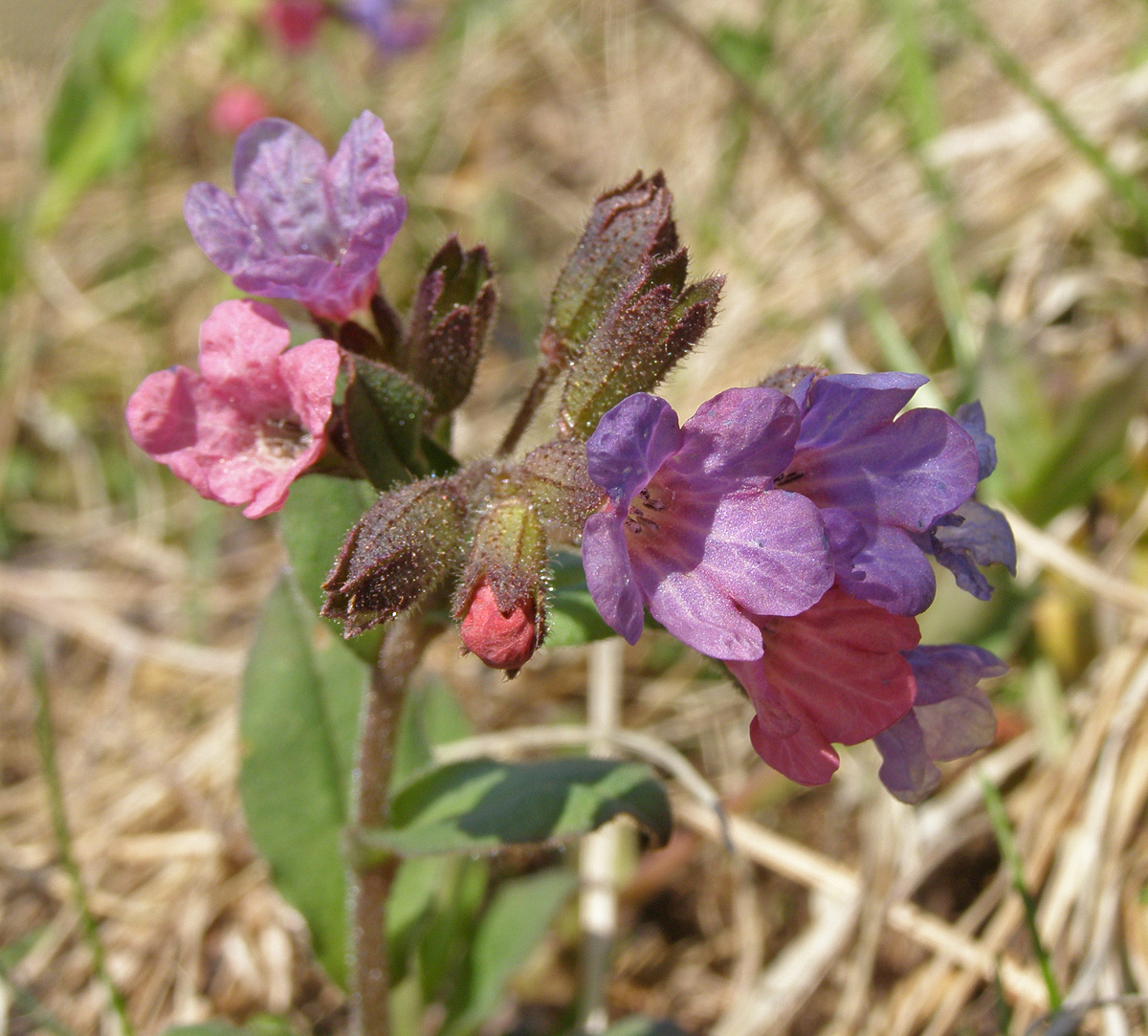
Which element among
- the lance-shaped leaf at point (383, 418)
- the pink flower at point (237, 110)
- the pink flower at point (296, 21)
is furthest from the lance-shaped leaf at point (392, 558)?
the pink flower at point (296, 21)

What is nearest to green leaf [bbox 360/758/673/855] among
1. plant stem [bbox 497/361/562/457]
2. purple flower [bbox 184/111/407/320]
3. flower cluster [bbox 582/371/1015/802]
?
flower cluster [bbox 582/371/1015/802]

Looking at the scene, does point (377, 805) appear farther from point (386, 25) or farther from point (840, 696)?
point (386, 25)

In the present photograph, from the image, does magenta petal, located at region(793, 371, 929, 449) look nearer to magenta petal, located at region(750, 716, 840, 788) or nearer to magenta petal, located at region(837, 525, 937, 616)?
magenta petal, located at region(837, 525, 937, 616)

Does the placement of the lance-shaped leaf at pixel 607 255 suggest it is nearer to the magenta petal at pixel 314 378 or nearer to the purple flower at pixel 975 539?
the magenta petal at pixel 314 378

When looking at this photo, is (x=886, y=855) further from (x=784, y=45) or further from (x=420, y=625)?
(x=784, y=45)

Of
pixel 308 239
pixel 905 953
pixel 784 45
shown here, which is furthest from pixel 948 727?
pixel 784 45
